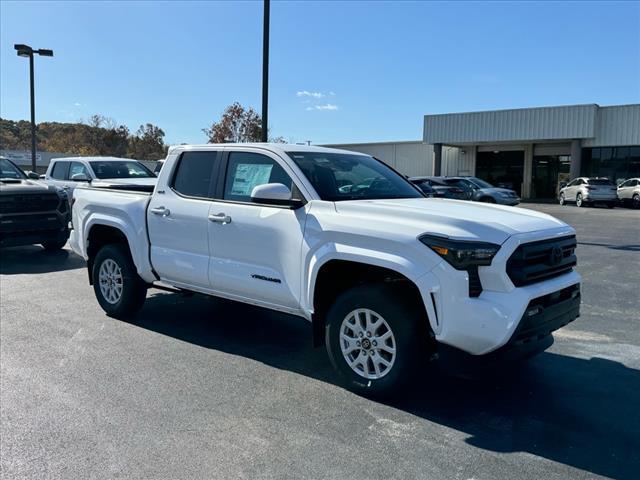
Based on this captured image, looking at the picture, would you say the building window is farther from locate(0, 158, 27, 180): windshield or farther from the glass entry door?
locate(0, 158, 27, 180): windshield

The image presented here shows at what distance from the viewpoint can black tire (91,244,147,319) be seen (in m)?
6.32

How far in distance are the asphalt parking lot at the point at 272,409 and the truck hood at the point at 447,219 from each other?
→ 4.32 feet

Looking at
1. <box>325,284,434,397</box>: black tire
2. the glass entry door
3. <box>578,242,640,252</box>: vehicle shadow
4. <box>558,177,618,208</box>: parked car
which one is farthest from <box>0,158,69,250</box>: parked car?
the glass entry door

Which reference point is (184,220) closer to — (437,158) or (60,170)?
(60,170)

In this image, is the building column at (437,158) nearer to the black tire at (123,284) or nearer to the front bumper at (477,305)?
the black tire at (123,284)

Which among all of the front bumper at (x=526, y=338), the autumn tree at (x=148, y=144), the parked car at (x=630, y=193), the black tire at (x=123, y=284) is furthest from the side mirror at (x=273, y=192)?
the autumn tree at (x=148, y=144)

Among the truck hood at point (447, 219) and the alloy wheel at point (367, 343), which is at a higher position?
the truck hood at point (447, 219)

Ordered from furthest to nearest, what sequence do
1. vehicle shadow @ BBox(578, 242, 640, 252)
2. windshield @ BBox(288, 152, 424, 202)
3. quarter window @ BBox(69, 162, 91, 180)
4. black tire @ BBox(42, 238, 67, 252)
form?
1. quarter window @ BBox(69, 162, 91, 180)
2. vehicle shadow @ BBox(578, 242, 640, 252)
3. black tire @ BBox(42, 238, 67, 252)
4. windshield @ BBox(288, 152, 424, 202)

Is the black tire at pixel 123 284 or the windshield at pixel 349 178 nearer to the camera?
the windshield at pixel 349 178

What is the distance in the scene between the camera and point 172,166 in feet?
19.5

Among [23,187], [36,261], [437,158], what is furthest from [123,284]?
[437,158]

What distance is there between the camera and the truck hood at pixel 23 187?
34.9ft

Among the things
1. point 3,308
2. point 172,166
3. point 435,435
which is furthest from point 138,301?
point 435,435

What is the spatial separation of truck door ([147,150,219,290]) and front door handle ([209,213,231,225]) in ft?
0.30
